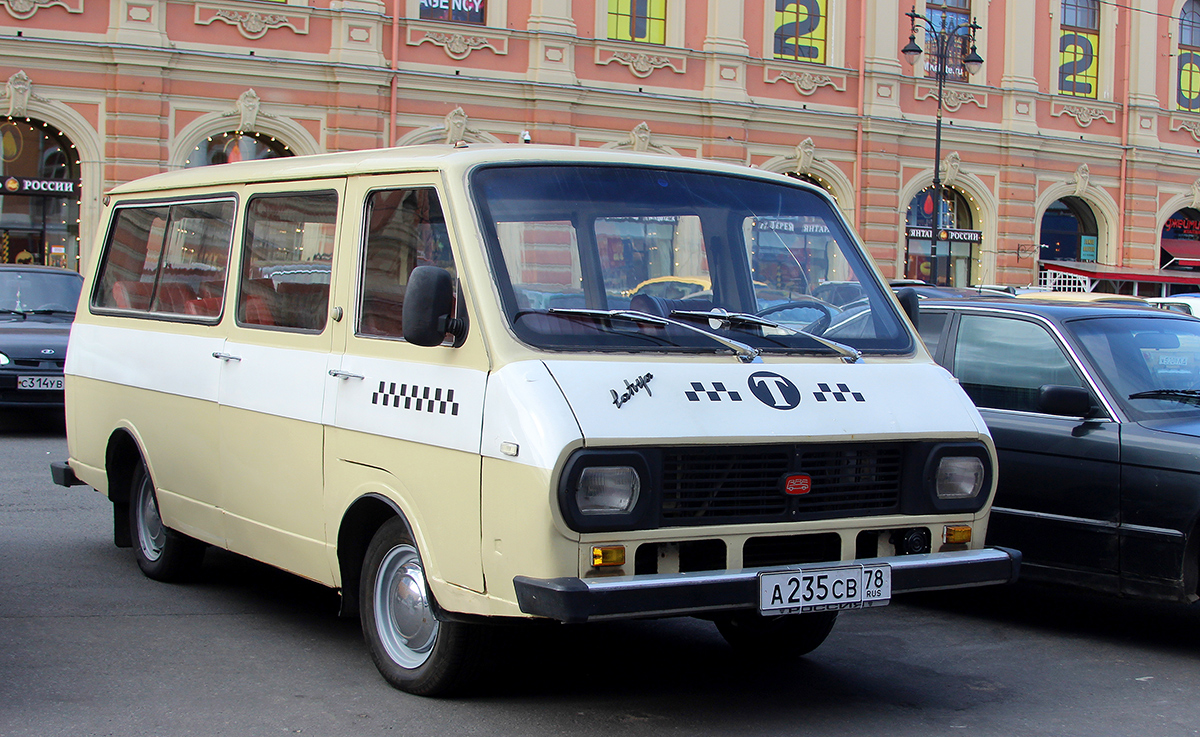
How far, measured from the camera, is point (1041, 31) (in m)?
32.3

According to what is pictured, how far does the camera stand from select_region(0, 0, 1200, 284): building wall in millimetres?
23672

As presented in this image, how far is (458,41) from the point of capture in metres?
26.0

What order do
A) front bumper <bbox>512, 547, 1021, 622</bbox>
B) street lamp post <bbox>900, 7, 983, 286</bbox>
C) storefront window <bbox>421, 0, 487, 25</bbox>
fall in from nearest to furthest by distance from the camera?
front bumper <bbox>512, 547, 1021, 622</bbox> → storefront window <bbox>421, 0, 487, 25</bbox> → street lamp post <bbox>900, 7, 983, 286</bbox>

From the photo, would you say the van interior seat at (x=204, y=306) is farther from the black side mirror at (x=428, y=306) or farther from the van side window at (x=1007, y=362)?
the van side window at (x=1007, y=362)

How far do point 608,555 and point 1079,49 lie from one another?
32.0 m

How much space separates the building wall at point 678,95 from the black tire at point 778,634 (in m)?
20.5

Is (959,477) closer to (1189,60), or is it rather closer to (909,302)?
(909,302)

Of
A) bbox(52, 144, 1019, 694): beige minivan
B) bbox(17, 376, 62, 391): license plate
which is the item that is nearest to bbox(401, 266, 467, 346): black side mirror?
bbox(52, 144, 1019, 694): beige minivan

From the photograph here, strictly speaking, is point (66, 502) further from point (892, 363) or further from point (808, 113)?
point (808, 113)

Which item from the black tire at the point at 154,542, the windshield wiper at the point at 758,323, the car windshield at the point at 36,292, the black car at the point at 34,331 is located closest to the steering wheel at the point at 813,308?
the windshield wiper at the point at 758,323

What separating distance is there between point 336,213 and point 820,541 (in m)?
2.36

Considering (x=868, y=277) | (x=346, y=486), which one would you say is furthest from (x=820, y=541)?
(x=346, y=486)

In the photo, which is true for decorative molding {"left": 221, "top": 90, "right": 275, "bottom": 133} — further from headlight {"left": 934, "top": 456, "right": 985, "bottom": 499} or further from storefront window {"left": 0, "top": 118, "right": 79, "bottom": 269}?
headlight {"left": 934, "top": 456, "right": 985, "bottom": 499}

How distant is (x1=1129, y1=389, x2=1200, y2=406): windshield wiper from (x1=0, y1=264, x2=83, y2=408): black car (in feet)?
32.7
